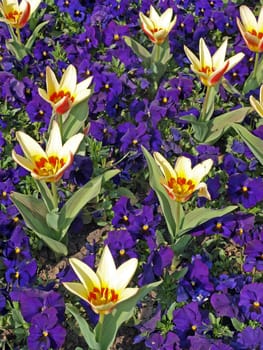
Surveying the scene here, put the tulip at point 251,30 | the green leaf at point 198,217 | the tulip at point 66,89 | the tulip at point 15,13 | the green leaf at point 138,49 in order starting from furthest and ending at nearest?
the green leaf at point 138,49 < the tulip at point 15,13 < the tulip at point 251,30 < the tulip at point 66,89 < the green leaf at point 198,217

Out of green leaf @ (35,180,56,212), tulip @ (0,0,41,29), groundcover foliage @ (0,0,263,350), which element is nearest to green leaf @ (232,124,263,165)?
groundcover foliage @ (0,0,263,350)

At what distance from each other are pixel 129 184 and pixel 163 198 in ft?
2.09

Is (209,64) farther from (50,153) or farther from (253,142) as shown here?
(50,153)

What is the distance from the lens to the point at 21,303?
2748mm

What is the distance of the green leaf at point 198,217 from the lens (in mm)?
3104

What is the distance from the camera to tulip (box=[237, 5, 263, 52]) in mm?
3633

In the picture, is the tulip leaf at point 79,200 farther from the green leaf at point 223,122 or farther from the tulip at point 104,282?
the green leaf at point 223,122

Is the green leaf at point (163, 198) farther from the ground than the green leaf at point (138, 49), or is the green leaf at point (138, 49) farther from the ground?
the green leaf at point (138, 49)

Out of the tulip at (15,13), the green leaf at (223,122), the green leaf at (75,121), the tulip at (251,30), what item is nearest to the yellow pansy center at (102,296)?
the green leaf at (75,121)

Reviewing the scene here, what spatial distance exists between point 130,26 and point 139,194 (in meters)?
1.52

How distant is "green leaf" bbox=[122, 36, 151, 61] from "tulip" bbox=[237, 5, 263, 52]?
28.3 inches

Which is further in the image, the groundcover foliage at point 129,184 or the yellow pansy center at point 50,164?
the yellow pansy center at point 50,164

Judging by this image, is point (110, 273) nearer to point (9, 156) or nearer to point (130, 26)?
point (9, 156)

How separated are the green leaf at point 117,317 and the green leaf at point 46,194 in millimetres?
748
